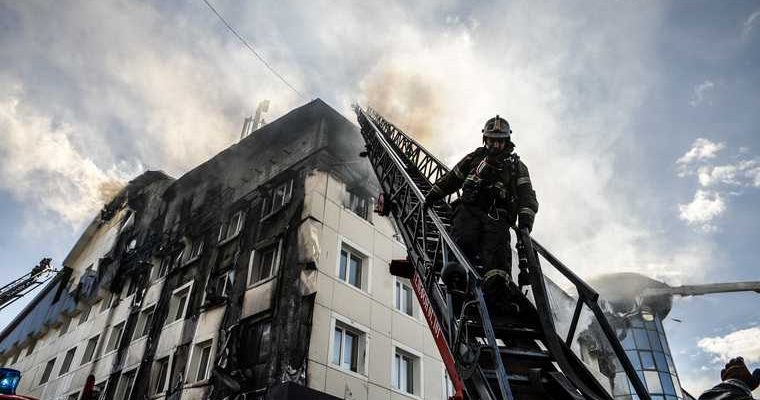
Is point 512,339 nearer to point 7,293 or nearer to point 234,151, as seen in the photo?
point 234,151

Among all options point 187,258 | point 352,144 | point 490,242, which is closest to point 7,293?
point 187,258

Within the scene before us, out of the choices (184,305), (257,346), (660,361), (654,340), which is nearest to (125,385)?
(184,305)

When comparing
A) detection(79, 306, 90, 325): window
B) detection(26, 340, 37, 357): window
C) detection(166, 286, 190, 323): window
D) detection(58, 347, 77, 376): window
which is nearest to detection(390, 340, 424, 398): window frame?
detection(166, 286, 190, 323): window

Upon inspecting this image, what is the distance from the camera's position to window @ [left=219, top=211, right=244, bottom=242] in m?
17.3

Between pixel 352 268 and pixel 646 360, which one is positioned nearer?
pixel 352 268

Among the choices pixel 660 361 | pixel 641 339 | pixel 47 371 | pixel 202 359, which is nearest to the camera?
pixel 202 359

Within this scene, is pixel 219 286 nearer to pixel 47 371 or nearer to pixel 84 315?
pixel 84 315

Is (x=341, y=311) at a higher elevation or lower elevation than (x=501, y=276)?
higher

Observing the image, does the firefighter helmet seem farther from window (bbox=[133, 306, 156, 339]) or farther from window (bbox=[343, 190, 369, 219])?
window (bbox=[133, 306, 156, 339])

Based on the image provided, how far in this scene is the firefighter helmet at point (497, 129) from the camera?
5.31 metres

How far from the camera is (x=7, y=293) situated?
3388 cm

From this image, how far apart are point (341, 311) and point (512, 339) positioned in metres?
8.92

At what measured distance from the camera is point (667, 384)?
27766 mm

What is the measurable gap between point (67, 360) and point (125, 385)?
27.0 feet
